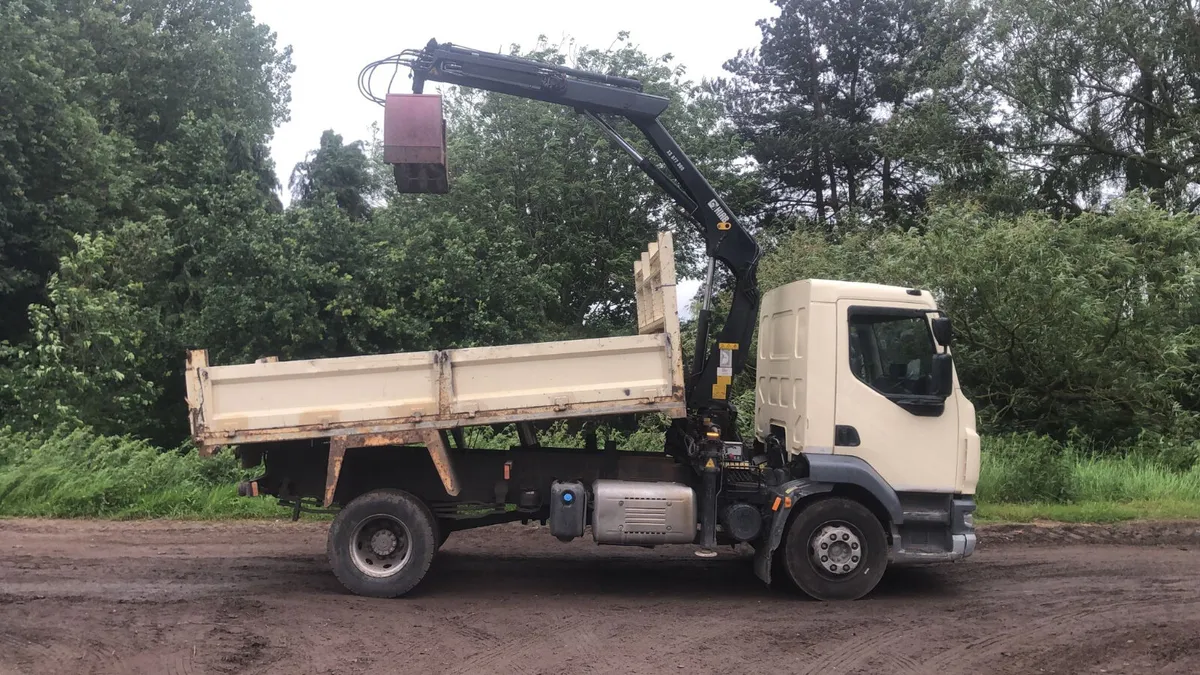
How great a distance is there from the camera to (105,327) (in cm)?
1473

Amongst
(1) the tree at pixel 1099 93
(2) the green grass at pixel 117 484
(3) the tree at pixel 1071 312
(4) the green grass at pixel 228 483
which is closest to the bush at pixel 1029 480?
(4) the green grass at pixel 228 483

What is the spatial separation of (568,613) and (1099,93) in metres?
20.6

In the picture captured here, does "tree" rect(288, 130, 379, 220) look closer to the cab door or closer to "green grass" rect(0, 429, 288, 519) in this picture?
"green grass" rect(0, 429, 288, 519)

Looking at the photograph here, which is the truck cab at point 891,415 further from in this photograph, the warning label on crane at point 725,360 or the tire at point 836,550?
the warning label on crane at point 725,360

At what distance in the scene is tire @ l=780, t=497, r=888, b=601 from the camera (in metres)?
6.97

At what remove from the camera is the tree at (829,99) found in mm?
28828

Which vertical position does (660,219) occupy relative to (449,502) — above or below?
above

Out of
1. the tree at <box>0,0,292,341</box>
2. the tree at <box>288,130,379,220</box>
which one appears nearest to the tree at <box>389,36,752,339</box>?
the tree at <box>288,130,379,220</box>

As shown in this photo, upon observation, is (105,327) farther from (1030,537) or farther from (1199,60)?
(1199,60)

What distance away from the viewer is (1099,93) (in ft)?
70.0

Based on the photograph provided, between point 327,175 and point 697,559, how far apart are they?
17.2 meters

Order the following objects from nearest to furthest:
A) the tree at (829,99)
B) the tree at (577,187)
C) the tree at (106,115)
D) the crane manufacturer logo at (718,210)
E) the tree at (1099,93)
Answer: the crane manufacturer logo at (718,210)
the tree at (106,115)
the tree at (1099,93)
the tree at (577,187)
the tree at (829,99)

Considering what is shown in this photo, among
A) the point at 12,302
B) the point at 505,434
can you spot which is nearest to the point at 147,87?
the point at 12,302

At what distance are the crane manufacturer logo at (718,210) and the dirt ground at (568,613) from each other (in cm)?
316
